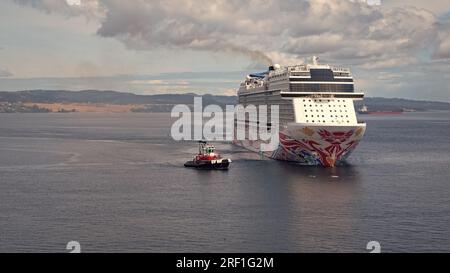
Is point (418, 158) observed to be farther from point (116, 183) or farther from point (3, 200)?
point (3, 200)

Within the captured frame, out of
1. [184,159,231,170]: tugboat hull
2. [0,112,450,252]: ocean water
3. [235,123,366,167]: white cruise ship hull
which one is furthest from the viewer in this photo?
[184,159,231,170]: tugboat hull

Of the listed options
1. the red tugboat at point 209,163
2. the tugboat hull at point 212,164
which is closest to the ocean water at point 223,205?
the tugboat hull at point 212,164

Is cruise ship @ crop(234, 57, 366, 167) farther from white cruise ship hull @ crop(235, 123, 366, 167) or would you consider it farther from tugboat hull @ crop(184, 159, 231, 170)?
tugboat hull @ crop(184, 159, 231, 170)

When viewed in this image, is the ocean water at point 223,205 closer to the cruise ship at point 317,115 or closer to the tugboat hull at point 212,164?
the tugboat hull at point 212,164

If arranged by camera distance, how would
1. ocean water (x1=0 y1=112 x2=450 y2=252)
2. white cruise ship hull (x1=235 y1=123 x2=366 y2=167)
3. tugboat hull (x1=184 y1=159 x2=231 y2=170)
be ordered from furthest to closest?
tugboat hull (x1=184 y1=159 x2=231 y2=170), white cruise ship hull (x1=235 y1=123 x2=366 y2=167), ocean water (x1=0 y1=112 x2=450 y2=252)

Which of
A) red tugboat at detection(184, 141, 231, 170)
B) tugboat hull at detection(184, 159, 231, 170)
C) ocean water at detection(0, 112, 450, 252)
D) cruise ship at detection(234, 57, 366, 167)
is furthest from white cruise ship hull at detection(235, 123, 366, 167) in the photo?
red tugboat at detection(184, 141, 231, 170)

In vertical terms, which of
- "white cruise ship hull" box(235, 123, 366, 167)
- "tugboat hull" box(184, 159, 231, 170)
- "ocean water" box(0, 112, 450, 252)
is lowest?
"ocean water" box(0, 112, 450, 252)

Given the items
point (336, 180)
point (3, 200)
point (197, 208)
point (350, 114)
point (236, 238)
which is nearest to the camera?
point (236, 238)

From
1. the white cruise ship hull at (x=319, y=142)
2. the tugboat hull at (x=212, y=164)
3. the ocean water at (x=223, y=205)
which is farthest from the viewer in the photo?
the tugboat hull at (x=212, y=164)

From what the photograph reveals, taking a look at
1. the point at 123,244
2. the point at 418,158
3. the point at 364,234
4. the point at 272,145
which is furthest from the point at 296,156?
the point at 123,244
